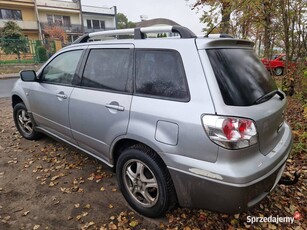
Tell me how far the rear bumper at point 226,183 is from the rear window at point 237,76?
51 cm

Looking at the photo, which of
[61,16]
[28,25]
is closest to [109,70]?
[28,25]

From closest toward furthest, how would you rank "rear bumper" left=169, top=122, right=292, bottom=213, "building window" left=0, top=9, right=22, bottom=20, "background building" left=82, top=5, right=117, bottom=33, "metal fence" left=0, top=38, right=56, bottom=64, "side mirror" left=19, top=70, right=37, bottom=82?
"rear bumper" left=169, top=122, right=292, bottom=213 < "side mirror" left=19, top=70, right=37, bottom=82 < "metal fence" left=0, top=38, right=56, bottom=64 < "building window" left=0, top=9, right=22, bottom=20 < "background building" left=82, top=5, right=117, bottom=33

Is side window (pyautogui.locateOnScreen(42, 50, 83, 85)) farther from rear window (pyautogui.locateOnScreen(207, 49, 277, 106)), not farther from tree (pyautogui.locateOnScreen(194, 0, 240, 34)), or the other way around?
tree (pyautogui.locateOnScreen(194, 0, 240, 34))

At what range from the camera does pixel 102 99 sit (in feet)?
8.38

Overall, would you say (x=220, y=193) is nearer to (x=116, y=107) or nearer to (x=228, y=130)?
(x=228, y=130)

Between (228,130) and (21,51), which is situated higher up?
(21,51)

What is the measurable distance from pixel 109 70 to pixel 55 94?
1.14 meters

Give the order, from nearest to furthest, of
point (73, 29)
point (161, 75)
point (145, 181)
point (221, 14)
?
point (161, 75) < point (145, 181) < point (221, 14) < point (73, 29)

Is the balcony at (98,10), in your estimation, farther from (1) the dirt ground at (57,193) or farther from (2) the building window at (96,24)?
(1) the dirt ground at (57,193)

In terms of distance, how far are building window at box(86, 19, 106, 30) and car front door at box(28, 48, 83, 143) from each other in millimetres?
36368

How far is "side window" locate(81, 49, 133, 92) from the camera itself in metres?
2.42

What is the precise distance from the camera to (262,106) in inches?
77.5

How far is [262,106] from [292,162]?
80.6 inches

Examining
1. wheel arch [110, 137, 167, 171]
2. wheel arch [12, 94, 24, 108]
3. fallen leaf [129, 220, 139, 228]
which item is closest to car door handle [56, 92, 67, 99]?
wheel arch [110, 137, 167, 171]
